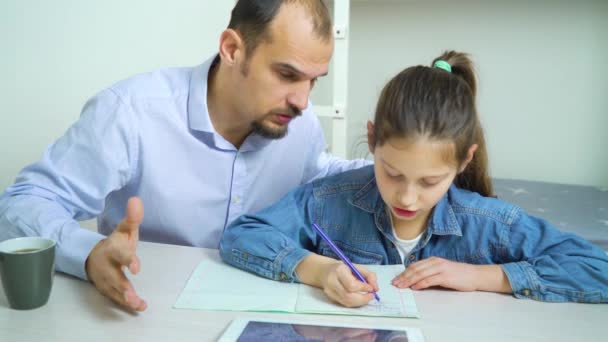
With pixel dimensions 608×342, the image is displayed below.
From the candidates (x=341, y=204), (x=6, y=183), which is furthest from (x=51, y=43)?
(x=341, y=204)

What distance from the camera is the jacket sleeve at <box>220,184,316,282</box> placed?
0.80m

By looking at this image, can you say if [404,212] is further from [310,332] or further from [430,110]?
[310,332]

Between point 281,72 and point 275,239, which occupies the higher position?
point 281,72

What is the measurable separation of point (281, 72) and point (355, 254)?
16.1 inches

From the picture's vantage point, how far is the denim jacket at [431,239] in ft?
2.50

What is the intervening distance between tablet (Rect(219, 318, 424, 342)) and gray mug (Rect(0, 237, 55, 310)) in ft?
0.87

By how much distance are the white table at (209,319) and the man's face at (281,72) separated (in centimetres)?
45

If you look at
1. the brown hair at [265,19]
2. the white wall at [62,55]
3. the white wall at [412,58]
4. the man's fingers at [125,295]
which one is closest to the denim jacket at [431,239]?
the man's fingers at [125,295]

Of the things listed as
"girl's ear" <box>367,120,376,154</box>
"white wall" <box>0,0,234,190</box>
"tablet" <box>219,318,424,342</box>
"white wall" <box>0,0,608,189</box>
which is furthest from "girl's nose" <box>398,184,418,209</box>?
"white wall" <box>0,0,234,190</box>

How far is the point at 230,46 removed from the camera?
113 cm

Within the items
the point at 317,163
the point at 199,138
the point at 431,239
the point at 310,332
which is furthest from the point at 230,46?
the point at 310,332

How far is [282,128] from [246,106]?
0.30 ft

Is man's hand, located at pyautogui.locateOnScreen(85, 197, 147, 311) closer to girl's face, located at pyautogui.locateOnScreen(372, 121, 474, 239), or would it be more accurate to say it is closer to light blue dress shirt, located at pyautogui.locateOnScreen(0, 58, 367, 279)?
light blue dress shirt, located at pyautogui.locateOnScreen(0, 58, 367, 279)

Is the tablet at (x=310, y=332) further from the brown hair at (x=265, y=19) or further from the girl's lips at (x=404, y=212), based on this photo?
the brown hair at (x=265, y=19)
